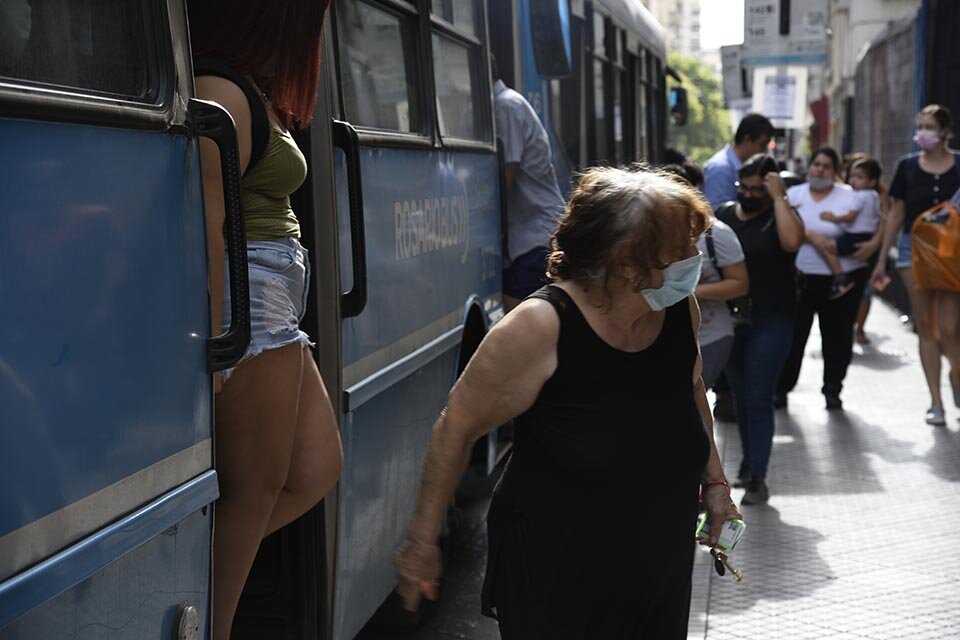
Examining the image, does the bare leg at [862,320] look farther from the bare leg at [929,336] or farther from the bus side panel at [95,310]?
the bus side panel at [95,310]

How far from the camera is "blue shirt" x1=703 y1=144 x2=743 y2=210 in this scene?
371 inches

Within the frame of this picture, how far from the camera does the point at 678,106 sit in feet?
55.1

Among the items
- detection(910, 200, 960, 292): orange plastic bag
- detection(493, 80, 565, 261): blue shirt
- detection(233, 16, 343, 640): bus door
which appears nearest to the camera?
detection(233, 16, 343, 640): bus door

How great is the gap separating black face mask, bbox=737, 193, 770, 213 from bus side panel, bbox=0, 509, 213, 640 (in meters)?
4.86

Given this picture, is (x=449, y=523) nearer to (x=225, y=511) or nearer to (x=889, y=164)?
(x=225, y=511)

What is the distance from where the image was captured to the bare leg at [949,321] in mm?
9055

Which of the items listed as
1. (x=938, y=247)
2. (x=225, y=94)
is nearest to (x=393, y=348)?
(x=225, y=94)

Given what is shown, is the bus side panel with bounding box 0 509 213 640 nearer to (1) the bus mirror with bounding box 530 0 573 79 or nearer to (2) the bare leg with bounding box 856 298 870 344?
(1) the bus mirror with bounding box 530 0 573 79

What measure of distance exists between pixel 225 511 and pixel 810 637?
276 centimetres

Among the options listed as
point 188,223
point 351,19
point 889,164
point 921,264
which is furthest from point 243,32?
point 889,164

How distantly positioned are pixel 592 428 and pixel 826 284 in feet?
24.2

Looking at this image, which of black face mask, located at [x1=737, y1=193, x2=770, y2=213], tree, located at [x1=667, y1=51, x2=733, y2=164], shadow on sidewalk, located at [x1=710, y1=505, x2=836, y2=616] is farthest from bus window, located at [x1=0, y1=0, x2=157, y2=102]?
tree, located at [x1=667, y1=51, x2=733, y2=164]

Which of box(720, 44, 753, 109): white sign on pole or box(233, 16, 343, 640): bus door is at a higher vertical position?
box(720, 44, 753, 109): white sign on pole

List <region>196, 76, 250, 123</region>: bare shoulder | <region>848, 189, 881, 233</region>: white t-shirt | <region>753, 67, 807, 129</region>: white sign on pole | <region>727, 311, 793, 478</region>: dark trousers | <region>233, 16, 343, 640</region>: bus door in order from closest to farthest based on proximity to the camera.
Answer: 1. <region>196, 76, 250, 123</region>: bare shoulder
2. <region>233, 16, 343, 640</region>: bus door
3. <region>727, 311, 793, 478</region>: dark trousers
4. <region>848, 189, 881, 233</region>: white t-shirt
5. <region>753, 67, 807, 129</region>: white sign on pole
